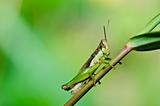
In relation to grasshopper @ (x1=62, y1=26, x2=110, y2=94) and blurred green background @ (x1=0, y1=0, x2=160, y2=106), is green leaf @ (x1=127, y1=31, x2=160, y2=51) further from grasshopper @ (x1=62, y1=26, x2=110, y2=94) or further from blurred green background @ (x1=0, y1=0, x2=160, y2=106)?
blurred green background @ (x1=0, y1=0, x2=160, y2=106)

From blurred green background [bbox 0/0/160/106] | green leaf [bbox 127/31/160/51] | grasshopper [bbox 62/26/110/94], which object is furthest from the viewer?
blurred green background [bbox 0/0/160/106]

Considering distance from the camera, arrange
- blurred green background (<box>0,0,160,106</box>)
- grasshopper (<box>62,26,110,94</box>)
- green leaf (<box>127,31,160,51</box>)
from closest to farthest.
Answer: green leaf (<box>127,31,160,51</box>) < grasshopper (<box>62,26,110,94</box>) < blurred green background (<box>0,0,160,106</box>)

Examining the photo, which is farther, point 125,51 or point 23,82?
point 23,82

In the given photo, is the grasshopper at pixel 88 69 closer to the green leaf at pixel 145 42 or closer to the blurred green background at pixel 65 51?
the green leaf at pixel 145 42

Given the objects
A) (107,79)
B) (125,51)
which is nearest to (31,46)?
(107,79)

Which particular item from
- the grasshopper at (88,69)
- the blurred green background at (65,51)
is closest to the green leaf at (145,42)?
the grasshopper at (88,69)

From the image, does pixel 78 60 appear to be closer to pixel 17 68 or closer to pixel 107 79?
pixel 107 79

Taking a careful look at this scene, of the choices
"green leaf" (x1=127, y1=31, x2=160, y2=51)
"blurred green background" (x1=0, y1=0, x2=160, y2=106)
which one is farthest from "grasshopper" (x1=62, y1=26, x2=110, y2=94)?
"blurred green background" (x1=0, y1=0, x2=160, y2=106)
